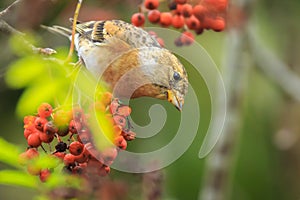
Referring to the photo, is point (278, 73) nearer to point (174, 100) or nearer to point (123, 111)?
point (174, 100)

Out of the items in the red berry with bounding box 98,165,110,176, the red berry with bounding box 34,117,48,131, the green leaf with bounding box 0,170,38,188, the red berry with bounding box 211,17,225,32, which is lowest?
the green leaf with bounding box 0,170,38,188

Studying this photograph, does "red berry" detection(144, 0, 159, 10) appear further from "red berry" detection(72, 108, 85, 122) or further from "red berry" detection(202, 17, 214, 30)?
"red berry" detection(72, 108, 85, 122)

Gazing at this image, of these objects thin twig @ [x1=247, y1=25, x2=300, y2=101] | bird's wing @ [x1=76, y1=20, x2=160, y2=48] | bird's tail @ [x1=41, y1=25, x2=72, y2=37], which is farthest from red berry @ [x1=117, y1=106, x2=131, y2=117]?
thin twig @ [x1=247, y1=25, x2=300, y2=101]

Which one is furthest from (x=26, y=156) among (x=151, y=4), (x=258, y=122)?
(x=258, y=122)

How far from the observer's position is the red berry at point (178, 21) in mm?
3059

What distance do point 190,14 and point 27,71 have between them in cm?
86

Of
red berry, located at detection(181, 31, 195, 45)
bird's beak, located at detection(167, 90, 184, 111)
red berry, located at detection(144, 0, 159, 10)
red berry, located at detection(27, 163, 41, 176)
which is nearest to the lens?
red berry, located at detection(27, 163, 41, 176)

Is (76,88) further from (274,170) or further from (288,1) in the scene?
(274,170)

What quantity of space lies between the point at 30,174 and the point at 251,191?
12.5ft

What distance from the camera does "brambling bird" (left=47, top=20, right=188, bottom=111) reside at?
275 centimetres

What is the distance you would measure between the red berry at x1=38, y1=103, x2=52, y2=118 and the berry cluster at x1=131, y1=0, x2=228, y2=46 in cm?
73

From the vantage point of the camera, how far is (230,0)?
304 centimetres

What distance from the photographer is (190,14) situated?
304 centimetres

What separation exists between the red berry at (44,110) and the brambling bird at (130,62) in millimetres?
253
